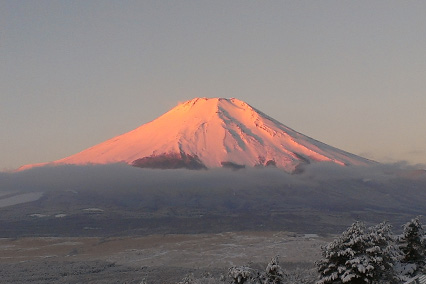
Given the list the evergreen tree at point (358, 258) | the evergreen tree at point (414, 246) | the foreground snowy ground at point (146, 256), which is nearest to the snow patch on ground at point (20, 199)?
the foreground snowy ground at point (146, 256)

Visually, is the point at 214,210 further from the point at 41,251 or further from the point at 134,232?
the point at 41,251

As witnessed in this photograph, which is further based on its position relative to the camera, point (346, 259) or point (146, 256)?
point (146, 256)

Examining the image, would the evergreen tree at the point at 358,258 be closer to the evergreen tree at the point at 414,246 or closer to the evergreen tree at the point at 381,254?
the evergreen tree at the point at 381,254

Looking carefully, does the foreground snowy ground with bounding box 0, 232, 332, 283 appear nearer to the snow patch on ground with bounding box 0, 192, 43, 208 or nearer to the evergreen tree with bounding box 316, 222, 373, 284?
the evergreen tree with bounding box 316, 222, 373, 284

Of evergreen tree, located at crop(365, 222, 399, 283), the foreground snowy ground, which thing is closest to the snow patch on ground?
the foreground snowy ground

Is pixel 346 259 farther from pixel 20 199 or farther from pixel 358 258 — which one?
pixel 20 199

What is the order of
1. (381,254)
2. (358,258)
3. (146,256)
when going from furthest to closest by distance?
1. (146,256)
2. (381,254)
3. (358,258)

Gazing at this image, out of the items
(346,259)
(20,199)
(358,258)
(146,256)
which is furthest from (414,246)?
(20,199)

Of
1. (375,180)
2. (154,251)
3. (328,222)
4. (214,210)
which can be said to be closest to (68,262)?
(154,251)
